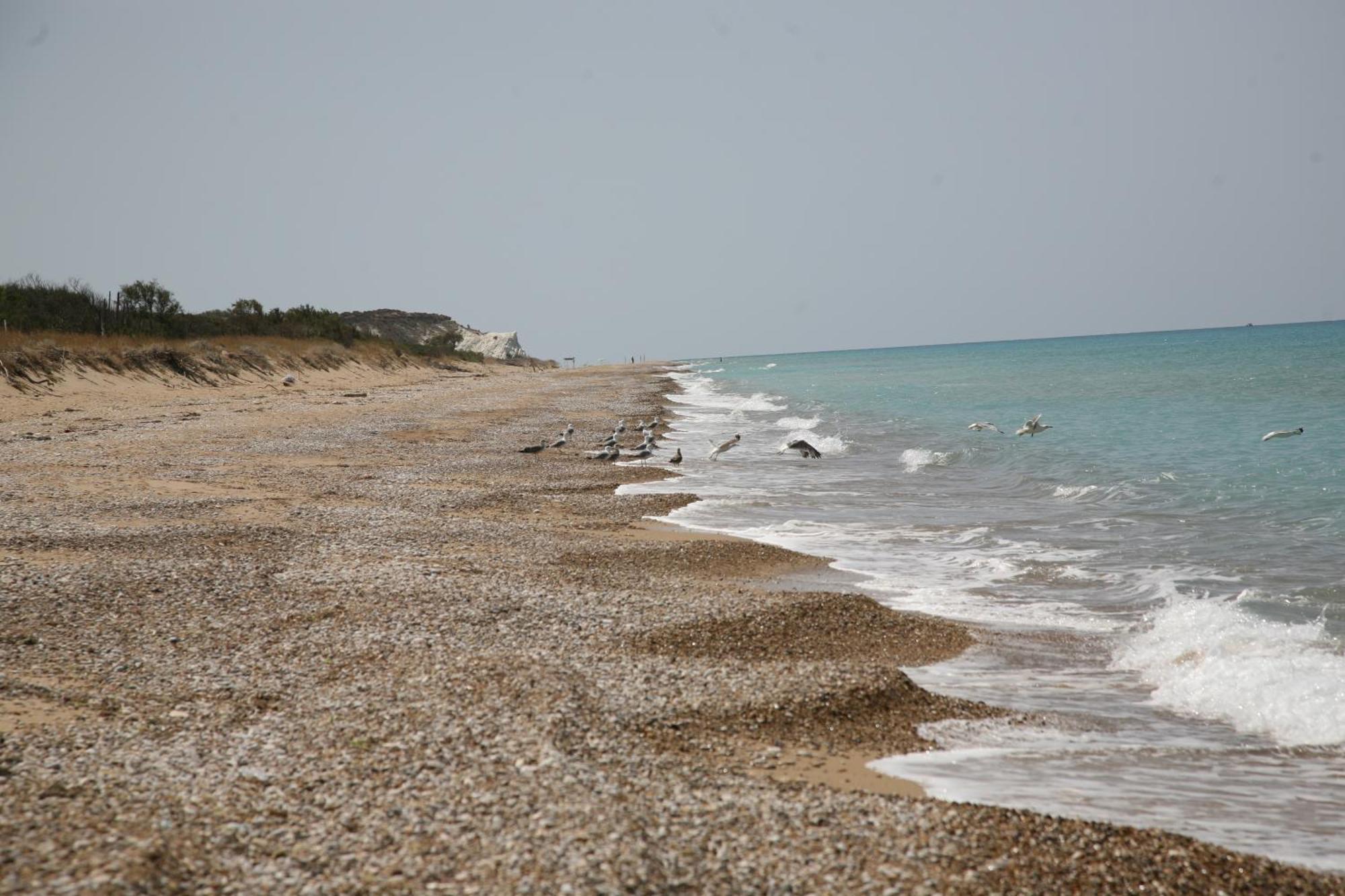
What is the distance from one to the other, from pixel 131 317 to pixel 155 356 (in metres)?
12.3

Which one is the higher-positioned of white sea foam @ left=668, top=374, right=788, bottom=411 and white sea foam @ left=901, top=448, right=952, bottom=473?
white sea foam @ left=668, top=374, right=788, bottom=411

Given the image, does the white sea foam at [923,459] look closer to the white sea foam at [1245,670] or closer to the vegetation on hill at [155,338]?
the white sea foam at [1245,670]

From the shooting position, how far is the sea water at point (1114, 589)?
506cm

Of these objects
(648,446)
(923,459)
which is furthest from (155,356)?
(923,459)

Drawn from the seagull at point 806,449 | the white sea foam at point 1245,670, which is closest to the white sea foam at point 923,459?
the seagull at point 806,449

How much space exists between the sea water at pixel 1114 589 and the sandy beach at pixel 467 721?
0.54 meters

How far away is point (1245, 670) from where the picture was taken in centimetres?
664

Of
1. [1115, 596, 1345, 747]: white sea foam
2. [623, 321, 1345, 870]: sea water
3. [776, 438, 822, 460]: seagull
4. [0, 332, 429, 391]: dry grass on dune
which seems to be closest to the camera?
[623, 321, 1345, 870]: sea water

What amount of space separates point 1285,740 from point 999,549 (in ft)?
19.1

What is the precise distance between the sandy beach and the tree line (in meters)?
33.9

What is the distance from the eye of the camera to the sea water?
5059mm

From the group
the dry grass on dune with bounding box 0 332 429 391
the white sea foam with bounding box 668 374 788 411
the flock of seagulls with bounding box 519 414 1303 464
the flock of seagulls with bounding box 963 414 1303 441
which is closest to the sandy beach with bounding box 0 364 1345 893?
the flock of seagulls with bounding box 519 414 1303 464

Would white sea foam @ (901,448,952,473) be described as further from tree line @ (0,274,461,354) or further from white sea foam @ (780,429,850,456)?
tree line @ (0,274,461,354)

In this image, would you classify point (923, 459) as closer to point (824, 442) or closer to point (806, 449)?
point (806, 449)
